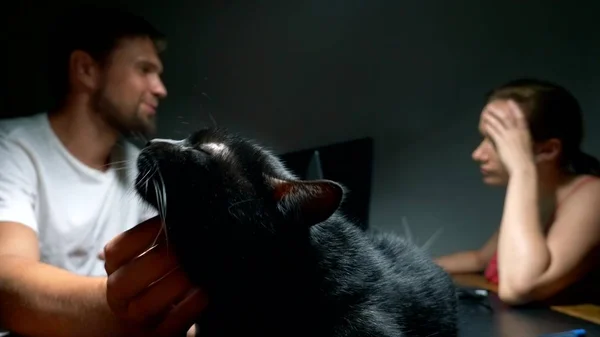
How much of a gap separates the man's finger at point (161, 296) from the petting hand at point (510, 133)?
1.42 ft

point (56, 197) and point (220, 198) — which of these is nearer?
point (220, 198)

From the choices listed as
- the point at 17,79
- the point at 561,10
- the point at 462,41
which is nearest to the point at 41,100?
the point at 17,79

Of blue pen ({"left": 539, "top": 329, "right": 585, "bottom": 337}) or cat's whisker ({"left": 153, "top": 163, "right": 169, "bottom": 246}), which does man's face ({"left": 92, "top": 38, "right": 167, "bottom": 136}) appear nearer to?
cat's whisker ({"left": 153, "top": 163, "right": 169, "bottom": 246})

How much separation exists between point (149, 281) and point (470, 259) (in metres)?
0.45

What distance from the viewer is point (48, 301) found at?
52 centimetres

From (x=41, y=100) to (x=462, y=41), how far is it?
549 mm

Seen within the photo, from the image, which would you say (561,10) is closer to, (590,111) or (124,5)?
(590,111)

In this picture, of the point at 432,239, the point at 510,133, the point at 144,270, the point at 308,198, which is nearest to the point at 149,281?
the point at 144,270

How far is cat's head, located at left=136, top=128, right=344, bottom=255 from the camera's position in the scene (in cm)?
36

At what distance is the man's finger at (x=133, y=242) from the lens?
1.28 ft

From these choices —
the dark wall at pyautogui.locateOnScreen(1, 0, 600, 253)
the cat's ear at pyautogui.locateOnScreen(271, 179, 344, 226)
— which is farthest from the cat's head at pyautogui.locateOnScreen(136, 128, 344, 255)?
the dark wall at pyautogui.locateOnScreen(1, 0, 600, 253)

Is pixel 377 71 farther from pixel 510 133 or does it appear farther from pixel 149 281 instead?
pixel 149 281

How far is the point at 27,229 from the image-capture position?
621 millimetres

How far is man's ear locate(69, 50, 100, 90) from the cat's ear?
0.39m
